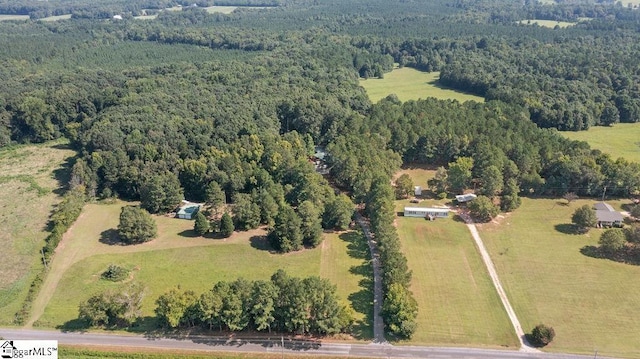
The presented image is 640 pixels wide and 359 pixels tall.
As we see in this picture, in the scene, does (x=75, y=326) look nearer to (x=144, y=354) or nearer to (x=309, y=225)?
(x=144, y=354)

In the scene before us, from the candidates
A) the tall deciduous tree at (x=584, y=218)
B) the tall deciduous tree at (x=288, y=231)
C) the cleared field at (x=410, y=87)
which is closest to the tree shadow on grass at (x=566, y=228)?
the tall deciduous tree at (x=584, y=218)

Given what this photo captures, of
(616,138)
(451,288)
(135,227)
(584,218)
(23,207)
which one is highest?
(616,138)

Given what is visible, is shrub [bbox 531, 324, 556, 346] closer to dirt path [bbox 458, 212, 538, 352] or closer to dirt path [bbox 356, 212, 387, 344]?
dirt path [bbox 458, 212, 538, 352]

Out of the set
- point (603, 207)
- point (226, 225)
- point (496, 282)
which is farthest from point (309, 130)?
point (603, 207)

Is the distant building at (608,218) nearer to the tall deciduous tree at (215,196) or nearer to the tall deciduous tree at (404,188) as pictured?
the tall deciduous tree at (404,188)

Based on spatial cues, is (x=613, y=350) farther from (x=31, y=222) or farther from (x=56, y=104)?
(x=56, y=104)

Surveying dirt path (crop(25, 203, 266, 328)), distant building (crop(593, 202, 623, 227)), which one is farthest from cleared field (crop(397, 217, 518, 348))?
dirt path (crop(25, 203, 266, 328))
